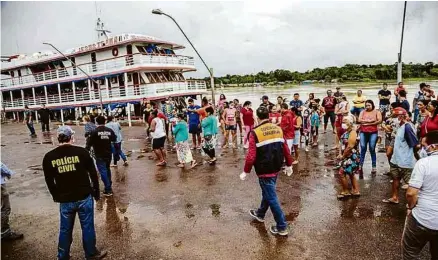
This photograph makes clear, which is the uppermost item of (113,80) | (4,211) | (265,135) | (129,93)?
(113,80)

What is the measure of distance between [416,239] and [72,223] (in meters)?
3.89

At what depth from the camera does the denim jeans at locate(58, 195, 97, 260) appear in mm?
4008

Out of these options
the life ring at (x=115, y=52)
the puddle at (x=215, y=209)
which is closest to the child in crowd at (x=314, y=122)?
the puddle at (x=215, y=209)

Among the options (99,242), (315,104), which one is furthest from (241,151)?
(99,242)

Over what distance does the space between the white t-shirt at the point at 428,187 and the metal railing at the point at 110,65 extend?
21289mm

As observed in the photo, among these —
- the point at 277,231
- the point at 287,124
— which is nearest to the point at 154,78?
the point at 287,124

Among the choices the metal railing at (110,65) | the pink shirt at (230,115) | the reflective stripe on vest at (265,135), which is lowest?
the pink shirt at (230,115)

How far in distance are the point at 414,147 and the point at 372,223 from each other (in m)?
1.39

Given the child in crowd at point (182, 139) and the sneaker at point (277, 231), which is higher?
the child in crowd at point (182, 139)

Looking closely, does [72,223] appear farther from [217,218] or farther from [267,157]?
[267,157]

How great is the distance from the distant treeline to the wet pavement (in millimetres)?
50267

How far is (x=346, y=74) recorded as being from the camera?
89.1 metres

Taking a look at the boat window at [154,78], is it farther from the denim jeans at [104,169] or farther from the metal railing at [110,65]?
the denim jeans at [104,169]

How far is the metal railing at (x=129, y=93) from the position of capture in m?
22.5
